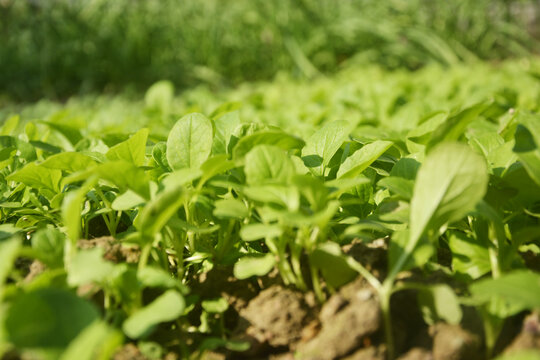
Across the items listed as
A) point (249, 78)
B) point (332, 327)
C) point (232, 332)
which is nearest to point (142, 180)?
point (232, 332)

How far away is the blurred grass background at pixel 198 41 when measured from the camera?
20.5 ft

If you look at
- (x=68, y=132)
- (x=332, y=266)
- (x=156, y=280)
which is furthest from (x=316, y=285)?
(x=68, y=132)

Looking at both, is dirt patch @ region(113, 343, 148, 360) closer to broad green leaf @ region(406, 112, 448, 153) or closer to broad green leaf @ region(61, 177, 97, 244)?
broad green leaf @ region(61, 177, 97, 244)

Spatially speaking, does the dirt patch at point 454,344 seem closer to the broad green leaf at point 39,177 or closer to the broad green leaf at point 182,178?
the broad green leaf at point 182,178

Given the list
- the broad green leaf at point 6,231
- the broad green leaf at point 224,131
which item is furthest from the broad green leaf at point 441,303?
the broad green leaf at point 6,231

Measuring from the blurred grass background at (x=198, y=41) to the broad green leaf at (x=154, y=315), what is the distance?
17.9 ft

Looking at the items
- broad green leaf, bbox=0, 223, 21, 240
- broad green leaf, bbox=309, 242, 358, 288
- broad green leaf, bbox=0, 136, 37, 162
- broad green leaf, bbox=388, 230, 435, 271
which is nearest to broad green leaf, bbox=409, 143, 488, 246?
broad green leaf, bbox=388, 230, 435, 271

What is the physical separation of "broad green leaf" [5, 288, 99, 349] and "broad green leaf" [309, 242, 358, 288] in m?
0.38

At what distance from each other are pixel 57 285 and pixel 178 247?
26 cm

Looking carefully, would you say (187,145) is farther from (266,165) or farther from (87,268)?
(87,268)

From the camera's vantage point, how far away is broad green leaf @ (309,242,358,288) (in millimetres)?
871

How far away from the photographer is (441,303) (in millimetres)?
783

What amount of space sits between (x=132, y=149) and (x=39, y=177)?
0.26 m

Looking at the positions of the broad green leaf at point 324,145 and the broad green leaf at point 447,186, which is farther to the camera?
the broad green leaf at point 324,145
